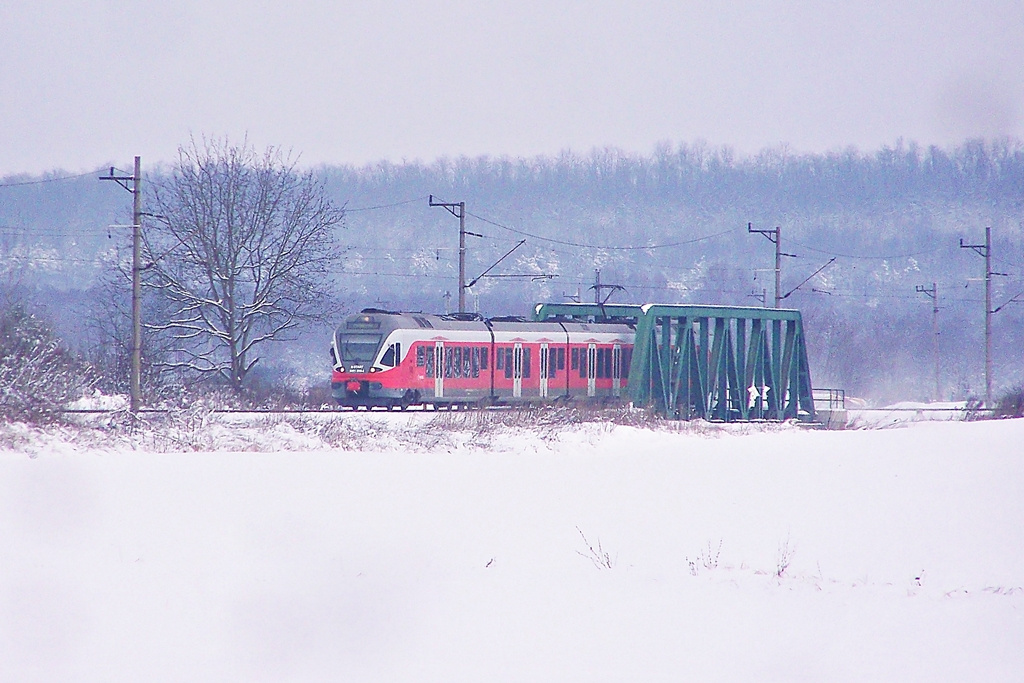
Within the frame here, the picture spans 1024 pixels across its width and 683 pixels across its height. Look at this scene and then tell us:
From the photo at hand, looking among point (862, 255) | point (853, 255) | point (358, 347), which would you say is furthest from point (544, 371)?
point (853, 255)

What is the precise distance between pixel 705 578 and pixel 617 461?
12595 mm

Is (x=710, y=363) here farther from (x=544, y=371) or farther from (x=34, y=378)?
(x=34, y=378)

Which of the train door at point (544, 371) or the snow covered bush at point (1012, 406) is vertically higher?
the train door at point (544, 371)

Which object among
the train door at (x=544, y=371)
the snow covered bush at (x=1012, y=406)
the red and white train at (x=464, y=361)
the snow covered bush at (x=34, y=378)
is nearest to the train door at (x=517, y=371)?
the red and white train at (x=464, y=361)

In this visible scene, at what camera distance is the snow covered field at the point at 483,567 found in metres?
11.5

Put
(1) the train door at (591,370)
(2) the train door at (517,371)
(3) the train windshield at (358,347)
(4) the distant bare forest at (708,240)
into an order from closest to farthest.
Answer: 1. (3) the train windshield at (358,347)
2. (2) the train door at (517,371)
3. (1) the train door at (591,370)
4. (4) the distant bare forest at (708,240)

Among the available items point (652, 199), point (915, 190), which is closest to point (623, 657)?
point (915, 190)

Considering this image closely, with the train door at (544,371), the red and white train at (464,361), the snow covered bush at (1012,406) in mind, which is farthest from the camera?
the snow covered bush at (1012,406)

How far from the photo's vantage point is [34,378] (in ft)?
83.8

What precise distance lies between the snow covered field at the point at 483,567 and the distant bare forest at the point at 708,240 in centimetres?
7755

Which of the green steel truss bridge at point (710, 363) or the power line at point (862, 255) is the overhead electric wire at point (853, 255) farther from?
the green steel truss bridge at point (710, 363)

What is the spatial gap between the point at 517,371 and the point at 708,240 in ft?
332

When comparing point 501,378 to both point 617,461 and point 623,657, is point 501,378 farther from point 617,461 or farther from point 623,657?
point 623,657

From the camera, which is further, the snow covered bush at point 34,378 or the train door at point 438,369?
the train door at point 438,369
